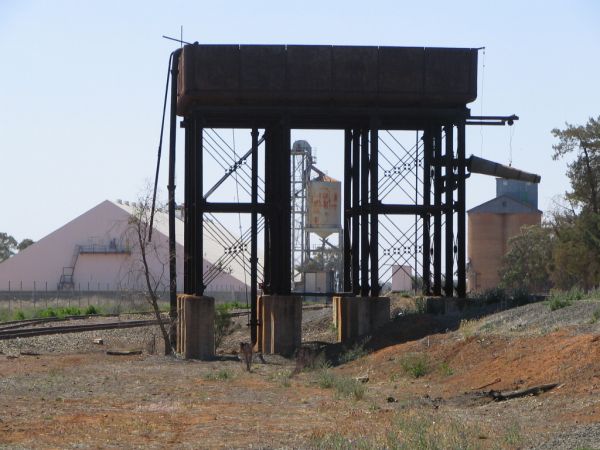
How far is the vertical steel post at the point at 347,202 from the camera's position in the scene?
38.7 m

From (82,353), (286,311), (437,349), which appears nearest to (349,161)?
(286,311)

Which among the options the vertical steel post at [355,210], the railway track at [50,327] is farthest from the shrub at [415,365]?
the railway track at [50,327]

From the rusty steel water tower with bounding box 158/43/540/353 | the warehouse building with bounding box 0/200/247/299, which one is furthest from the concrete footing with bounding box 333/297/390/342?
the warehouse building with bounding box 0/200/247/299

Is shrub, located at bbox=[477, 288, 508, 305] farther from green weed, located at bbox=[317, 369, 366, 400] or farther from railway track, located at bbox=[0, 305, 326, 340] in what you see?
railway track, located at bbox=[0, 305, 326, 340]

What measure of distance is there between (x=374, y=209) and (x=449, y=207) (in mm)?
2336

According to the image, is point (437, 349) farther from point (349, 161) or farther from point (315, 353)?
point (349, 161)

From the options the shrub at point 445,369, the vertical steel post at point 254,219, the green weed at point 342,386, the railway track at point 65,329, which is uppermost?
the vertical steel post at point 254,219

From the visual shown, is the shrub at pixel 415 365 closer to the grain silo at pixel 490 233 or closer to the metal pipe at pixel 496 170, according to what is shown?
the metal pipe at pixel 496 170

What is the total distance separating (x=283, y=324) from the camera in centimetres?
3456

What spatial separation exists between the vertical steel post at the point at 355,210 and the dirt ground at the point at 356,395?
3459mm

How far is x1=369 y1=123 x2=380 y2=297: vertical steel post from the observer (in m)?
35.0

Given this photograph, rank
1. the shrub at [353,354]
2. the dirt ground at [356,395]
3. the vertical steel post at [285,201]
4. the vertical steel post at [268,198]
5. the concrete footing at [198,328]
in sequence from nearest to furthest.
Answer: the dirt ground at [356,395] < the shrub at [353,354] < the concrete footing at [198,328] < the vertical steel post at [285,201] < the vertical steel post at [268,198]

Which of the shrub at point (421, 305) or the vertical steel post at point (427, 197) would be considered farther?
the vertical steel post at point (427, 197)

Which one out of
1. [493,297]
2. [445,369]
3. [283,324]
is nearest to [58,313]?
[283,324]
